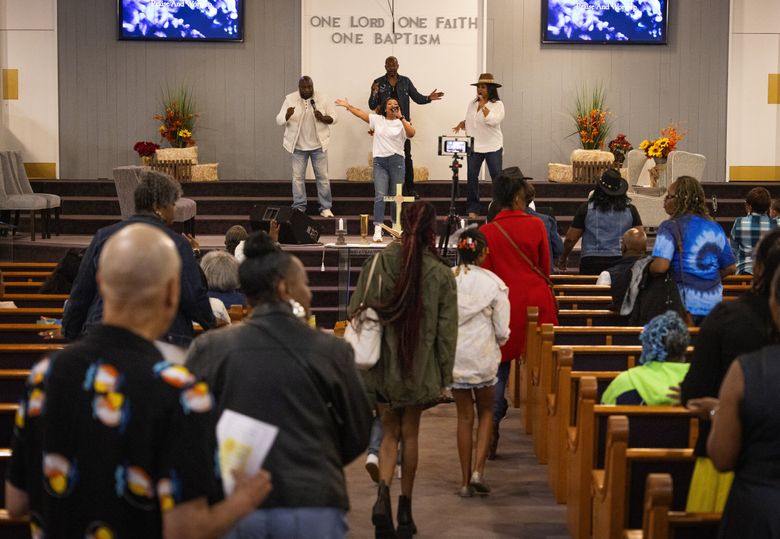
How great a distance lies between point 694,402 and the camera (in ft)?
10.8

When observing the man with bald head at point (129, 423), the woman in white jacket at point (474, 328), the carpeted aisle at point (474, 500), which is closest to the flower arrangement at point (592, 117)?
the carpeted aisle at point (474, 500)

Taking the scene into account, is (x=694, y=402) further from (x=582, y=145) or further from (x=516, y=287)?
(x=582, y=145)

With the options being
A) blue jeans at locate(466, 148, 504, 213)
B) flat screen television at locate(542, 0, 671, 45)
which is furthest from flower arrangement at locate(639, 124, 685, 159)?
flat screen television at locate(542, 0, 671, 45)

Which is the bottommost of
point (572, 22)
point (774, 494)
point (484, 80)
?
→ point (774, 494)

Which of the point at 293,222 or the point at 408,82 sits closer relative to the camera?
the point at 293,222

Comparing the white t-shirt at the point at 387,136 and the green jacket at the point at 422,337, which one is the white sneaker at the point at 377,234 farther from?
the green jacket at the point at 422,337

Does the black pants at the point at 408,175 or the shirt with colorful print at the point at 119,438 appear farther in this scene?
the black pants at the point at 408,175

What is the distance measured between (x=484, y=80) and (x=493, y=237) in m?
6.59

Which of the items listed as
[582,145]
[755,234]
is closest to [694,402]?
[755,234]

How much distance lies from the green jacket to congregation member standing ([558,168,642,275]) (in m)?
3.43

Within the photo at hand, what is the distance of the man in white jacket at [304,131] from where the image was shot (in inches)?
508

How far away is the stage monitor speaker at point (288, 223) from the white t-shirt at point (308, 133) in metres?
1.43

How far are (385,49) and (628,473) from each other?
37.0 ft

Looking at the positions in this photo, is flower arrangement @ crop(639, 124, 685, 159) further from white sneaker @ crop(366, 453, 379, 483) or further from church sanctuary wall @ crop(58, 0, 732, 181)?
white sneaker @ crop(366, 453, 379, 483)
